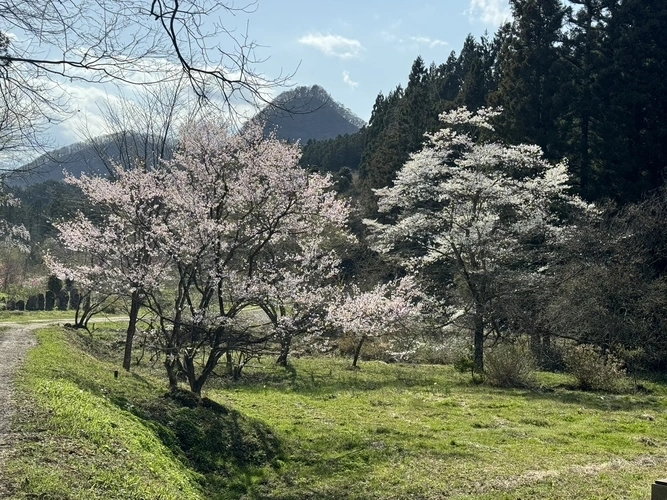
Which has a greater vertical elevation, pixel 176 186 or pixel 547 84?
pixel 547 84

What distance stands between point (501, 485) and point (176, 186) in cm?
768

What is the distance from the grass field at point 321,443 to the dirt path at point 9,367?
5.8 inches

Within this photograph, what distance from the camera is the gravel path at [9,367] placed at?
17.1ft

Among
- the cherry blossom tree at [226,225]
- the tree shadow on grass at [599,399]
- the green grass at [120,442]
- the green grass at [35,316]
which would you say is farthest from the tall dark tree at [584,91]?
the green grass at [35,316]

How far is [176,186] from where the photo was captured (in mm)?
10961

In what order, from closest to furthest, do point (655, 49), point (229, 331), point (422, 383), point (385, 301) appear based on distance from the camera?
point (229, 331)
point (385, 301)
point (422, 383)
point (655, 49)

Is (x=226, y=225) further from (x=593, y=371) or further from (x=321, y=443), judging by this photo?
(x=593, y=371)

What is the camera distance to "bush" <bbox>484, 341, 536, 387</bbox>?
15109 mm

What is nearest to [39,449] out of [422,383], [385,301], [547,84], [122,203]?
[122,203]

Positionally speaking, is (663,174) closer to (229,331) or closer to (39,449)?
(229,331)

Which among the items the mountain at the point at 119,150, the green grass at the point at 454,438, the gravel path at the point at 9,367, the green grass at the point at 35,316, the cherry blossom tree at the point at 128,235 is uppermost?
the mountain at the point at 119,150

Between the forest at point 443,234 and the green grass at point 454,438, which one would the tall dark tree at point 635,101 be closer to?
the forest at point 443,234

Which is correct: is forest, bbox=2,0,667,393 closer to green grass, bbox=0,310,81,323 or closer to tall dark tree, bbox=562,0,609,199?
tall dark tree, bbox=562,0,609,199

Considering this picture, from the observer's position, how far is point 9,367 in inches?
386
